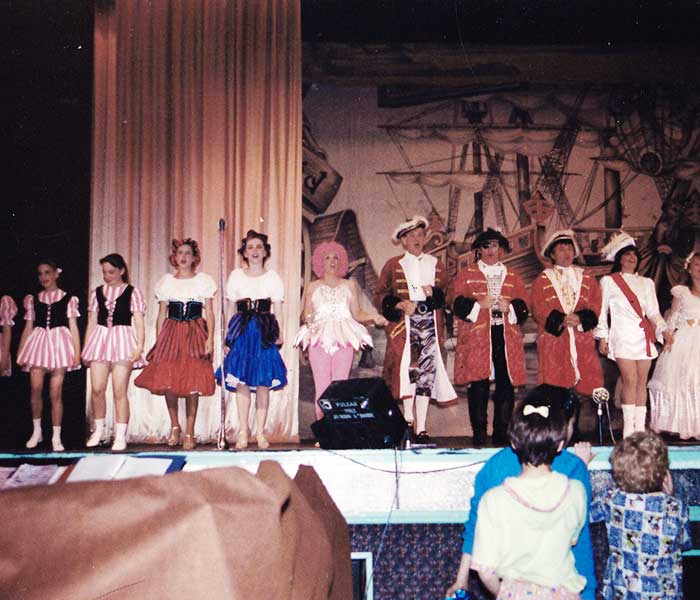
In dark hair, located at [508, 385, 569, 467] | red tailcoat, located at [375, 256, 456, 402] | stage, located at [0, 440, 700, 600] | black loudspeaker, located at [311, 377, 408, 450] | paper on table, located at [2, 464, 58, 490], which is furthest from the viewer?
red tailcoat, located at [375, 256, 456, 402]

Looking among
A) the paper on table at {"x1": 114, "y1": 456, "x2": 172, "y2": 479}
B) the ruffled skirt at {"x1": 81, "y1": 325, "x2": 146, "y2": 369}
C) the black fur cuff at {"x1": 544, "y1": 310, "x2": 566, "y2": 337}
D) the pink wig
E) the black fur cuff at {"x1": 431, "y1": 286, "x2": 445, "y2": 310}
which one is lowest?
the paper on table at {"x1": 114, "y1": 456, "x2": 172, "y2": 479}

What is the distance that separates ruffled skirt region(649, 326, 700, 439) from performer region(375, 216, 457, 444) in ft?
6.50

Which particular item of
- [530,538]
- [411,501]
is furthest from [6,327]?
[530,538]

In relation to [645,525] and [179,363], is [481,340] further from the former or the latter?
[645,525]

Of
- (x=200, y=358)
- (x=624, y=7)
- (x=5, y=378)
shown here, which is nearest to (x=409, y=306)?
(x=200, y=358)

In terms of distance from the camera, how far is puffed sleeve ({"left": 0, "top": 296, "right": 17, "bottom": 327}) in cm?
626

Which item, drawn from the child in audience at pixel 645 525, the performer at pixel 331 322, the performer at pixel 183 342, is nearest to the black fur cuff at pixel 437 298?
the performer at pixel 331 322

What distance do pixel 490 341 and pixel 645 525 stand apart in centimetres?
320

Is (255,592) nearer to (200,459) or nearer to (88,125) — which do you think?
(200,459)

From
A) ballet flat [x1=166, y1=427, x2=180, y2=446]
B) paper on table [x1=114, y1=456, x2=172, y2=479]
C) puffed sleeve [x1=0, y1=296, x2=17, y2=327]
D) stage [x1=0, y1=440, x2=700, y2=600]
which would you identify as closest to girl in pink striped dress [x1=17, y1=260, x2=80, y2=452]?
puffed sleeve [x1=0, y1=296, x2=17, y2=327]

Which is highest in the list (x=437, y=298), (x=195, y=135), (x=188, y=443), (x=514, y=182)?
(x=195, y=135)

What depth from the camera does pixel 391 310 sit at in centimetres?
604

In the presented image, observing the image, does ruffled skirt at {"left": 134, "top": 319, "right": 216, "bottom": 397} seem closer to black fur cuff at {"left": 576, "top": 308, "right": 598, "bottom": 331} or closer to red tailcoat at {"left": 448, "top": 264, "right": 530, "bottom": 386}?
red tailcoat at {"left": 448, "top": 264, "right": 530, "bottom": 386}

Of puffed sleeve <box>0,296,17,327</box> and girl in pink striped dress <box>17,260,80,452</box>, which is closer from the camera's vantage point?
girl in pink striped dress <box>17,260,80,452</box>
